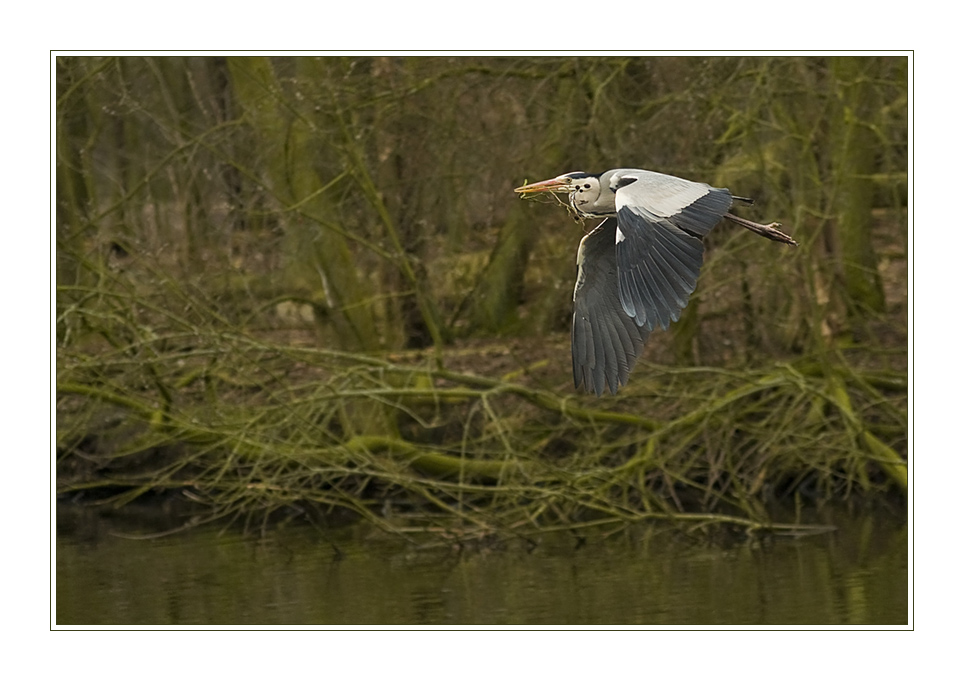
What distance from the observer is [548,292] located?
12320 millimetres

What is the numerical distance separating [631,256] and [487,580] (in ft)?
15.5

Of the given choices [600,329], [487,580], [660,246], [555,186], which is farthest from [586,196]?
[487,580]

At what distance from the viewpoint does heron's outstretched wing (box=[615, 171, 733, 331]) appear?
19.7ft

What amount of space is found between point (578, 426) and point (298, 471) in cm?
203

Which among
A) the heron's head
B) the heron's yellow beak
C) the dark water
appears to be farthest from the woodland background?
the heron's head

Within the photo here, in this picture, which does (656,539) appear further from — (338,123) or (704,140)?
(338,123)

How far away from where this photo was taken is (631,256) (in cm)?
617

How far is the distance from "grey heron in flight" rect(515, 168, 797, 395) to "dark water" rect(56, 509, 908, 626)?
121 inches

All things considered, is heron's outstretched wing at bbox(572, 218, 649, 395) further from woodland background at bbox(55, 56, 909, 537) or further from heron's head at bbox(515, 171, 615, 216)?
woodland background at bbox(55, 56, 909, 537)

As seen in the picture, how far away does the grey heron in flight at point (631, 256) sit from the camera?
6.06 meters

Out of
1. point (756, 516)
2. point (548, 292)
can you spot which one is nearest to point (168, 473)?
point (548, 292)

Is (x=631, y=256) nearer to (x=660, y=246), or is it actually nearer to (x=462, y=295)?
(x=660, y=246)

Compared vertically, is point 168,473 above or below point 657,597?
above

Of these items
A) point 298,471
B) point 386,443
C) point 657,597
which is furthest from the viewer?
point 386,443
